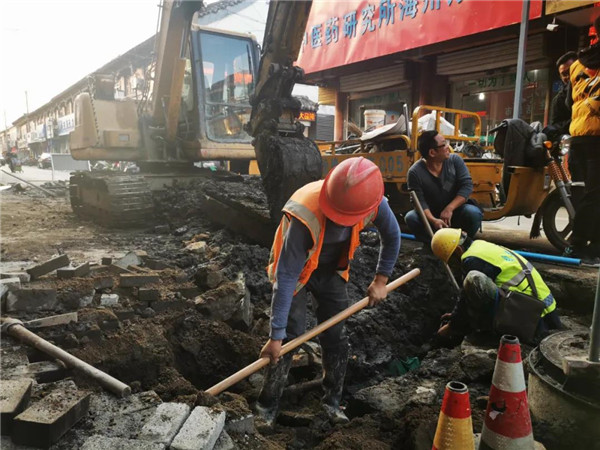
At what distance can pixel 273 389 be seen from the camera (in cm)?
298

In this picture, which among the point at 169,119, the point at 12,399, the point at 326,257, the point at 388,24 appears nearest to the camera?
the point at 12,399

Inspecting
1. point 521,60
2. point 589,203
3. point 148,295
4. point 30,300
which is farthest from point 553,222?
point 30,300

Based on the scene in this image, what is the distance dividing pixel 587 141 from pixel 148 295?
4608 mm

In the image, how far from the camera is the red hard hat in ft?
7.90

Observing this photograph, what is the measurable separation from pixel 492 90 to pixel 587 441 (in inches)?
358

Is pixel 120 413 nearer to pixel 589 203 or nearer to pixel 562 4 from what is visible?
pixel 589 203

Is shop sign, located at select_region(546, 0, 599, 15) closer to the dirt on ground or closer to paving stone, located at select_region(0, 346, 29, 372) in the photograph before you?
the dirt on ground

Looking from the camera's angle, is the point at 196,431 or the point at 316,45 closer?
the point at 196,431

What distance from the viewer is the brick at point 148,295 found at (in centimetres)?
375

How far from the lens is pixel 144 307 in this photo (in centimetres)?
370

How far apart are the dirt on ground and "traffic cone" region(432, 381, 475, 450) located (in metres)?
0.46

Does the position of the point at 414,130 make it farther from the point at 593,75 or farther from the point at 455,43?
the point at 455,43

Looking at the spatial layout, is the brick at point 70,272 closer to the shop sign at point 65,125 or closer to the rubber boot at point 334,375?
the rubber boot at point 334,375

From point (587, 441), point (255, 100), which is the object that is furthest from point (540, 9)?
point (587, 441)
